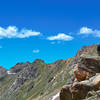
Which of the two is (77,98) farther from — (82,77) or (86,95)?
(82,77)

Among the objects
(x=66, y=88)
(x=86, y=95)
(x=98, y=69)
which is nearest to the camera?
(x=86, y=95)

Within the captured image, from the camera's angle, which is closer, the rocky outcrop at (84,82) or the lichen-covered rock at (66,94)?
the rocky outcrop at (84,82)

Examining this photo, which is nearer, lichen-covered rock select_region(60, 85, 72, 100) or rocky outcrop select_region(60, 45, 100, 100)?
rocky outcrop select_region(60, 45, 100, 100)

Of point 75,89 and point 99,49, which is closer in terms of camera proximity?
point 75,89

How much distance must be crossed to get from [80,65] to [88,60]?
85.8 inches

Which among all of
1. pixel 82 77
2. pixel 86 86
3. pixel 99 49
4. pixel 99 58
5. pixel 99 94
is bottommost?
pixel 99 94

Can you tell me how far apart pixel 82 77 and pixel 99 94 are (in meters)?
18.2

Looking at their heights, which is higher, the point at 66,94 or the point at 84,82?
the point at 84,82

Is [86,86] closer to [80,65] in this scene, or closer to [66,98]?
[66,98]

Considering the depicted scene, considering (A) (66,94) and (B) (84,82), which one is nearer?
(B) (84,82)

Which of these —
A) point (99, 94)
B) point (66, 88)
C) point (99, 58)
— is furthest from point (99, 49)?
point (99, 94)

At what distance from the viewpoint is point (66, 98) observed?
137 feet

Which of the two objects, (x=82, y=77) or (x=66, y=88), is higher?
(x=82, y=77)

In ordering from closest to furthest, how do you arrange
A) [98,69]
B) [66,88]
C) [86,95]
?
[86,95] < [66,88] < [98,69]
